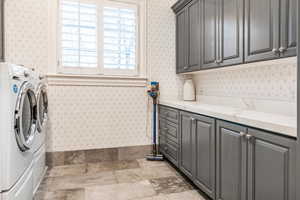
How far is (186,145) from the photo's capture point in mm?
2250

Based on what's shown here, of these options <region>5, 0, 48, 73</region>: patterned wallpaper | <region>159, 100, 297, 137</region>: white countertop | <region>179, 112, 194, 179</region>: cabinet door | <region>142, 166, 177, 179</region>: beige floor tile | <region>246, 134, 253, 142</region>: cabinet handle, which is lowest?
<region>142, 166, 177, 179</region>: beige floor tile

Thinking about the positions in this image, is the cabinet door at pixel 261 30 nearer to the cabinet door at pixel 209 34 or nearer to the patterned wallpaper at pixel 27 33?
the cabinet door at pixel 209 34

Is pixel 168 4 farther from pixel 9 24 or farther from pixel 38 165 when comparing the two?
pixel 38 165

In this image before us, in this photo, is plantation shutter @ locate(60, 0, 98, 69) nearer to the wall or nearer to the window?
the window

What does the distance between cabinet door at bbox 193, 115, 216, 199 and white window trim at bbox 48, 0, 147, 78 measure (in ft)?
4.86

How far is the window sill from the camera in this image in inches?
109

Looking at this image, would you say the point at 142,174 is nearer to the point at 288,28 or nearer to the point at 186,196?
the point at 186,196

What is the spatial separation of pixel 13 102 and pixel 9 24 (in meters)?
1.79

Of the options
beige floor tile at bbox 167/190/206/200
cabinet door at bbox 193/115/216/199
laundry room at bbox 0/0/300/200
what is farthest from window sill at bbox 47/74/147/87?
beige floor tile at bbox 167/190/206/200

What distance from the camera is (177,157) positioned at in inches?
98.5

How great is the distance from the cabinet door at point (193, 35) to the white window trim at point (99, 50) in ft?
2.32

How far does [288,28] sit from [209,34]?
3.33 feet

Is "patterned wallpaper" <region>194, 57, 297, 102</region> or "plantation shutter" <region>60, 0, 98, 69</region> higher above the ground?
"plantation shutter" <region>60, 0, 98, 69</region>

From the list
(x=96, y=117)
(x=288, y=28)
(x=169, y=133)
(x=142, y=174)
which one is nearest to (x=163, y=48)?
(x=169, y=133)
